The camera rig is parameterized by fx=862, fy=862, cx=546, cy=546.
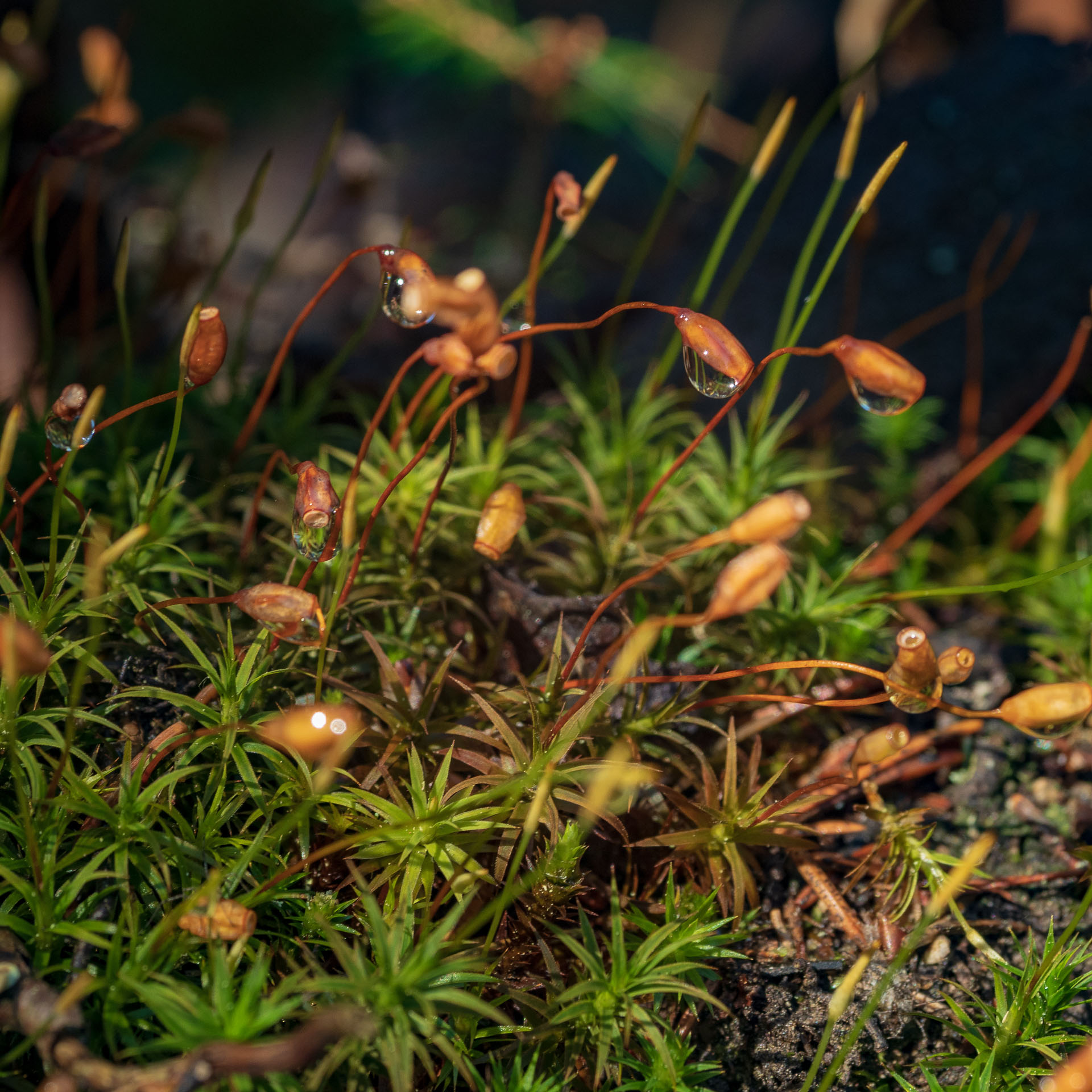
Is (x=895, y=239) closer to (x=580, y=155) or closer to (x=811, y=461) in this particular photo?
(x=811, y=461)

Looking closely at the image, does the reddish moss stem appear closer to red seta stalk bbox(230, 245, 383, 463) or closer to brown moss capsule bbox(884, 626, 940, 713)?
brown moss capsule bbox(884, 626, 940, 713)

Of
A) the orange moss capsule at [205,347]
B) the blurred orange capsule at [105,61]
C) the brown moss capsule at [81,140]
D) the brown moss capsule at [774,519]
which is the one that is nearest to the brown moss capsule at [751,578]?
the brown moss capsule at [774,519]

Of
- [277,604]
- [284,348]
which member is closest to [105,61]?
[284,348]

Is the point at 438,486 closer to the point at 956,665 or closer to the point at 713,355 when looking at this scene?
the point at 713,355

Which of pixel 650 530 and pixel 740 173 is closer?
pixel 650 530

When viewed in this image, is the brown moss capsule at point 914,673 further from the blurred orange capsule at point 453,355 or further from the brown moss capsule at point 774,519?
the blurred orange capsule at point 453,355

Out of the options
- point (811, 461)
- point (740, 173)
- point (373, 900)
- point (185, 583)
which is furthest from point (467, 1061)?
point (740, 173)
